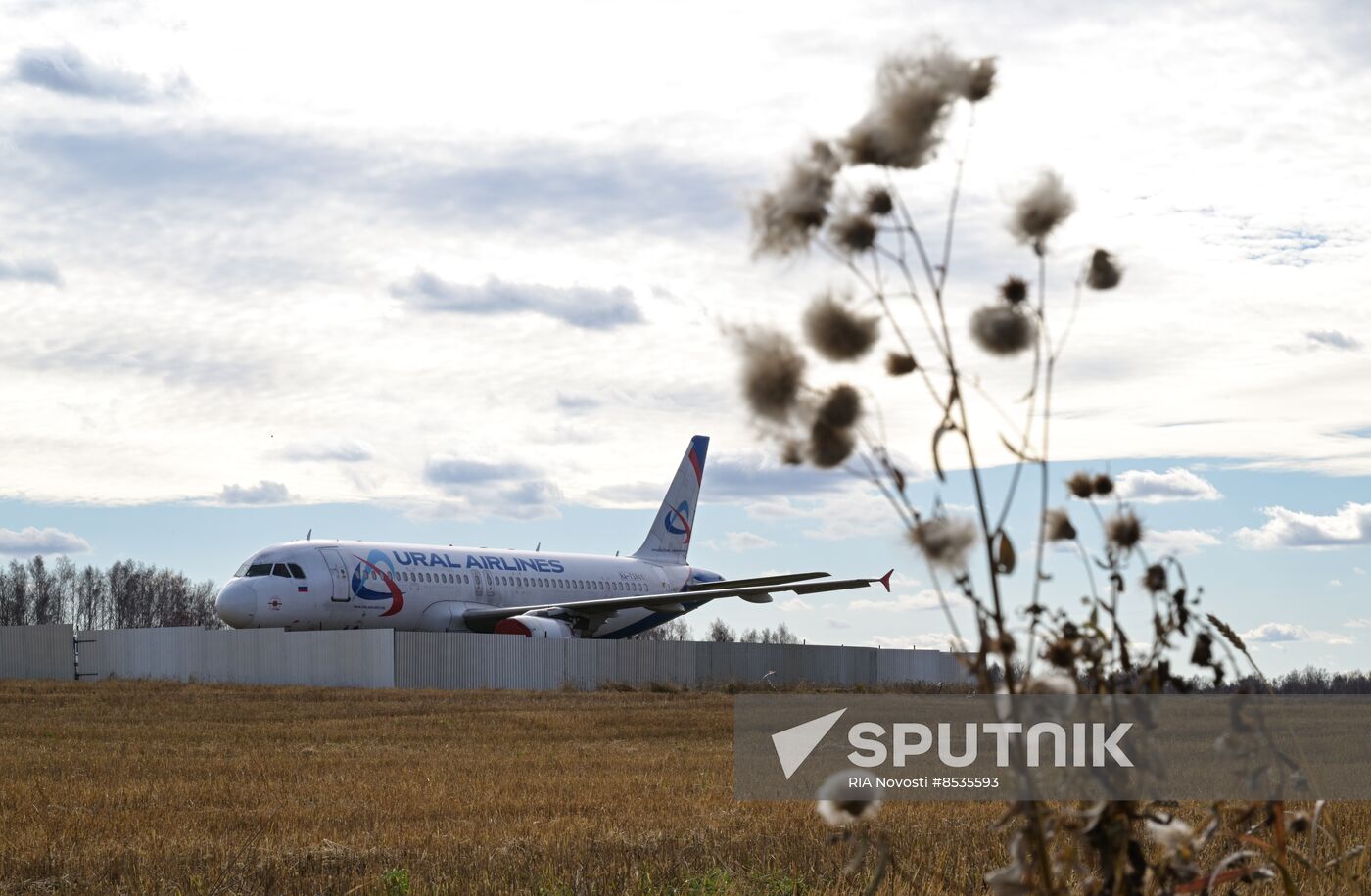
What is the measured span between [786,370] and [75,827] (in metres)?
8.07

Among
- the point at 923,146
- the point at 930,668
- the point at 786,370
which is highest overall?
the point at 923,146

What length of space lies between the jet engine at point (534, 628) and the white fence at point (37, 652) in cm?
1409

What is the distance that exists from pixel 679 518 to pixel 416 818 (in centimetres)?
4349

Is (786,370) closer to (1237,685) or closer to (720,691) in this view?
(1237,685)

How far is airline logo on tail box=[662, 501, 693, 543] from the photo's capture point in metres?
52.0

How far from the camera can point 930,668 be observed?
5244 cm

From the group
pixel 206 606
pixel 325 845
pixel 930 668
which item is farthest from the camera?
pixel 206 606

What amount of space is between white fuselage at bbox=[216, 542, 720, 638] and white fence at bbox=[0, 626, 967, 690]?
2.89 feet

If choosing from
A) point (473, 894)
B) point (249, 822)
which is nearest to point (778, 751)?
point (249, 822)

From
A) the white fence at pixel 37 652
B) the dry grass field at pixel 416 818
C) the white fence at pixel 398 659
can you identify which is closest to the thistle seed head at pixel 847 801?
the dry grass field at pixel 416 818

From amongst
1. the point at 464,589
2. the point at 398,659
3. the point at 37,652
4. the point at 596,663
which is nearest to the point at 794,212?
the point at 398,659

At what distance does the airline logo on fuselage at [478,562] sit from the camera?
1469 inches

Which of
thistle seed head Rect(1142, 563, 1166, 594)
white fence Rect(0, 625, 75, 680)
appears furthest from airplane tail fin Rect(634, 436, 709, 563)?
thistle seed head Rect(1142, 563, 1166, 594)

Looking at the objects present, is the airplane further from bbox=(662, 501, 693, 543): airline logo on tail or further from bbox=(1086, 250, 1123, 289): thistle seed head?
bbox=(1086, 250, 1123, 289): thistle seed head
